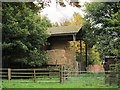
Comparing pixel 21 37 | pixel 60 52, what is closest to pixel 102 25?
pixel 60 52

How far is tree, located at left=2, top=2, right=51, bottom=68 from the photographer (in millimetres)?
14641

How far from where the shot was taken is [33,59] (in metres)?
15.9

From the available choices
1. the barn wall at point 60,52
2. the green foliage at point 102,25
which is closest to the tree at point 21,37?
the barn wall at point 60,52

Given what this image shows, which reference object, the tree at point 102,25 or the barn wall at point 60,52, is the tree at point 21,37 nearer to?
the barn wall at point 60,52

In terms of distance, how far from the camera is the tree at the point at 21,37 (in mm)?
14641

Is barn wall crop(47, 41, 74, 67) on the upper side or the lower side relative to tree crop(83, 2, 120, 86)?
lower

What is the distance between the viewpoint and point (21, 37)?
50.1 feet

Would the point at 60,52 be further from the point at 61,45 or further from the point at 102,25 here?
the point at 102,25

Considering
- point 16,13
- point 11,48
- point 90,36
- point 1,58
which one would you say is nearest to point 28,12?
point 16,13

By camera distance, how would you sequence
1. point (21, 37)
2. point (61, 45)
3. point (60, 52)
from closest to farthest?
point (21, 37) → point (60, 52) → point (61, 45)

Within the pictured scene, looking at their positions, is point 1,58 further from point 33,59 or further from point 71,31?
point 71,31

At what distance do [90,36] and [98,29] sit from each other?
960 millimetres

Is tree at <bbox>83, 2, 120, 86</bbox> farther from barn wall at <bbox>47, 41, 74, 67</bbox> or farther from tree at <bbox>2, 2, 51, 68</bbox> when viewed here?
tree at <bbox>2, 2, 51, 68</bbox>

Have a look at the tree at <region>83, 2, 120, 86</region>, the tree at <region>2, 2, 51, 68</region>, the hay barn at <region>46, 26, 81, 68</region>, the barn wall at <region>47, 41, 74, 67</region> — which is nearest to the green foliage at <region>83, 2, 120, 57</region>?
the tree at <region>83, 2, 120, 86</region>
